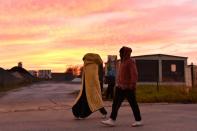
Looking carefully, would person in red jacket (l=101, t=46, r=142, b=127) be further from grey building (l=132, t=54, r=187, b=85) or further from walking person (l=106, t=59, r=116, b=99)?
grey building (l=132, t=54, r=187, b=85)

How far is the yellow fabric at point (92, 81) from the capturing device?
48.7ft

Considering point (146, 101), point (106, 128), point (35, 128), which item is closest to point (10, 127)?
point (35, 128)

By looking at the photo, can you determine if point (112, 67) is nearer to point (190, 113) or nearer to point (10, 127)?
point (190, 113)

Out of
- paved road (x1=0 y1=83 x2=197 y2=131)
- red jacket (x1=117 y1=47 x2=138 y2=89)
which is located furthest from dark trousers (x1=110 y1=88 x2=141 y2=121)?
paved road (x1=0 y1=83 x2=197 y2=131)

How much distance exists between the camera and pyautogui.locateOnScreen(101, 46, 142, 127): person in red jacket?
13221 millimetres

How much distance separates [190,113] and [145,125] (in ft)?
11.1

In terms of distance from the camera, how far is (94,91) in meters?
14.9

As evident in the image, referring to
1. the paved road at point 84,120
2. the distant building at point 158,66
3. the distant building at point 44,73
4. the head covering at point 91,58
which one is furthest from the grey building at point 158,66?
the distant building at point 44,73

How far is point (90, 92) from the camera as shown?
1493cm

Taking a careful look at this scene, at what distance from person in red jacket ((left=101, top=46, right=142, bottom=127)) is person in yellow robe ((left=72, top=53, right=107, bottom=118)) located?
1.48 meters

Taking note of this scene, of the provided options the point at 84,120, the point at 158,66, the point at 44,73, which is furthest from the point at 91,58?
the point at 44,73

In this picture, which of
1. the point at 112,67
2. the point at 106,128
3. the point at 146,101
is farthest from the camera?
the point at 112,67

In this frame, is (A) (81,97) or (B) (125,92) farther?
(A) (81,97)

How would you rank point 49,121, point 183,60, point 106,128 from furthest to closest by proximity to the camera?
point 183,60, point 49,121, point 106,128
